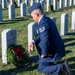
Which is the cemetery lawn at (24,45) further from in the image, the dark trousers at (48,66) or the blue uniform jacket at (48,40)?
the blue uniform jacket at (48,40)

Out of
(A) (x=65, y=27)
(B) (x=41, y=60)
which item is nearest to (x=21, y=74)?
(B) (x=41, y=60)

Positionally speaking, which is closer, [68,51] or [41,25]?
[41,25]

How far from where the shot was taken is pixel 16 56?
6812 mm

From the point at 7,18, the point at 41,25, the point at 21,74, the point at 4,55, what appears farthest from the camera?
the point at 7,18

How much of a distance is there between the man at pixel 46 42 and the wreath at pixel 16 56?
70cm

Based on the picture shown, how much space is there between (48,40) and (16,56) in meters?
1.41

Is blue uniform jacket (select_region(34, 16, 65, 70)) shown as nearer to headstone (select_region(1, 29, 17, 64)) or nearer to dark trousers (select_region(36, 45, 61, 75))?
dark trousers (select_region(36, 45, 61, 75))

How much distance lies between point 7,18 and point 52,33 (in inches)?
361

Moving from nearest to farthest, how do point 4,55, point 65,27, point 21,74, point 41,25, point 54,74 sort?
point 41,25, point 54,74, point 21,74, point 4,55, point 65,27

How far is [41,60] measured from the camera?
20.1ft

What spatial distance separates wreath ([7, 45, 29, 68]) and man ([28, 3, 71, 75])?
700 millimetres

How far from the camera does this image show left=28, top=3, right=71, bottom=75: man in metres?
5.62

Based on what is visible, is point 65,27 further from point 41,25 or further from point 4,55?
point 41,25

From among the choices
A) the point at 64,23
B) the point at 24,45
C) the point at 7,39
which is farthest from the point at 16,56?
the point at 64,23
